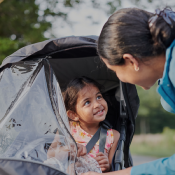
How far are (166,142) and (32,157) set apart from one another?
11491 millimetres

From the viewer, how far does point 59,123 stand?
1.58 metres

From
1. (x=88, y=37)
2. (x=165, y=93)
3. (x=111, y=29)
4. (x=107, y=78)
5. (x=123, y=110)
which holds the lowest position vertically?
(x=123, y=110)

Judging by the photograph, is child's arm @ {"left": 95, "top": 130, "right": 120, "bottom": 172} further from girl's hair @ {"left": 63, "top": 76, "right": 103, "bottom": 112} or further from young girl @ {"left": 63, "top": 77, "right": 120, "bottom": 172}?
girl's hair @ {"left": 63, "top": 76, "right": 103, "bottom": 112}

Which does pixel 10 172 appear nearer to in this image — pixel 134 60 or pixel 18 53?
pixel 134 60

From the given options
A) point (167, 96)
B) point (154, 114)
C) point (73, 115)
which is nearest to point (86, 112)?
point (73, 115)

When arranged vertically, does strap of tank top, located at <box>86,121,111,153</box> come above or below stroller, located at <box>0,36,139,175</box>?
below

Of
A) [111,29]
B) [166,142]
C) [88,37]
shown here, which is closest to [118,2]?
[166,142]

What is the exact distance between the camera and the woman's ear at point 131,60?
1.30 m

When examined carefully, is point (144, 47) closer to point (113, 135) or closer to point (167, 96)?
point (167, 96)

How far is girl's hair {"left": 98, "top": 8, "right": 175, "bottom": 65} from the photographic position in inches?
49.9

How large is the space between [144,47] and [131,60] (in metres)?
0.10

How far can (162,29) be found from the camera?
1264mm

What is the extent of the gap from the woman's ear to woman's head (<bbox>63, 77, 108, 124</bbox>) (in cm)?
104

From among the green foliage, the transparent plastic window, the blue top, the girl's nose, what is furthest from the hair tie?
the green foliage
